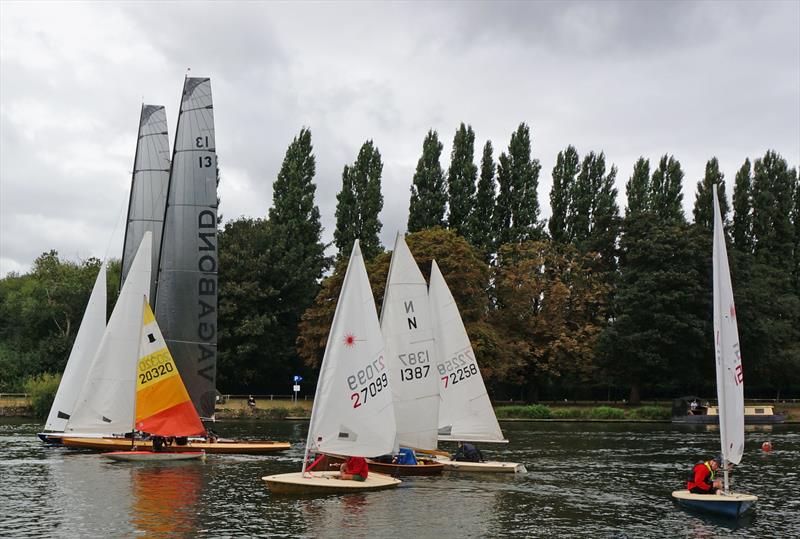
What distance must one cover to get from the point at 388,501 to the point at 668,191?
74.0 m

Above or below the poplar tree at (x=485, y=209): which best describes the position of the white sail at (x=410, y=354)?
below

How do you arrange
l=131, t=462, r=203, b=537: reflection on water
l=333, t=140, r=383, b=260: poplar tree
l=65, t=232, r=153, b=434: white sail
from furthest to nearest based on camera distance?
Answer: l=333, t=140, r=383, b=260: poplar tree → l=65, t=232, r=153, b=434: white sail → l=131, t=462, r=203, b=537: reflection on water

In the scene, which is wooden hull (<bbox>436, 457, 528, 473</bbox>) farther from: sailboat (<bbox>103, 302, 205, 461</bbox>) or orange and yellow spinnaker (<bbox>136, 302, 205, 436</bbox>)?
orange and yellow spinnaker (<bbox>136, 302, 205, 436</bbox>)

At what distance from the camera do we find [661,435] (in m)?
59.7

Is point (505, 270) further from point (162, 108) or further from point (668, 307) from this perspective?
point (162, 108)

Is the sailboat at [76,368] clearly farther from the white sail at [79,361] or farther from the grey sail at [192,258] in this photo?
the grey sail at [192,258]

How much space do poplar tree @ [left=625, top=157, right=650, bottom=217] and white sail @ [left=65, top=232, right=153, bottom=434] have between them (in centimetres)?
6580

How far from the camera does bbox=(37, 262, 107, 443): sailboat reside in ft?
147

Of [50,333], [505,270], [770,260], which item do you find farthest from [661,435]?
[50,333]

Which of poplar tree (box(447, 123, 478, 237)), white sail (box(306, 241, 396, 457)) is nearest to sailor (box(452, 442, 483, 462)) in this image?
white sail (box(306, 241, 396, 457))

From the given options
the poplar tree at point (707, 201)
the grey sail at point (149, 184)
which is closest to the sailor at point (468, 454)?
the grey sail at point (149, 184)

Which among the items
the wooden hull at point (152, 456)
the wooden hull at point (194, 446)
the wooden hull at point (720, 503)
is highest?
the wooden hull at point (194, 446)

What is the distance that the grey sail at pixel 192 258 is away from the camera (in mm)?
42312

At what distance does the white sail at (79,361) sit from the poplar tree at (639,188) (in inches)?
2494
